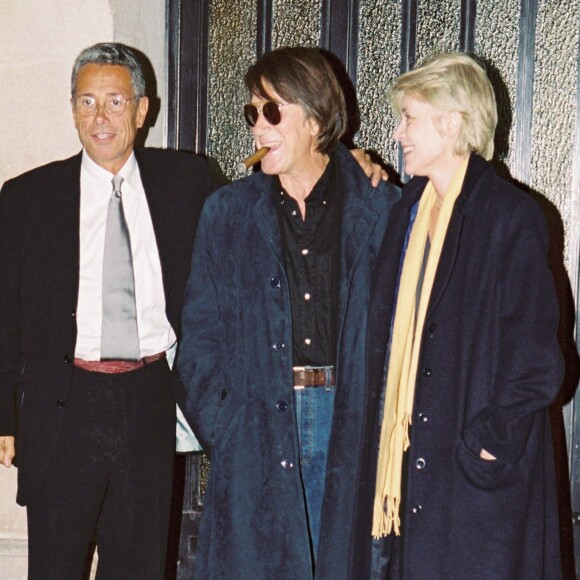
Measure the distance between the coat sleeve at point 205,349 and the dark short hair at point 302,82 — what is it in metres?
0.41

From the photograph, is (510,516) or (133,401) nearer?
(510,516)

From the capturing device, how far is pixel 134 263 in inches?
115

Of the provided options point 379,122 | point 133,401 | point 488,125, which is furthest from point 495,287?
point 379,122

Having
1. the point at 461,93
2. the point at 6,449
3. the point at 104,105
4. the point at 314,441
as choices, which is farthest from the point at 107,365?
the point at 461,93

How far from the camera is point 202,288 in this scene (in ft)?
9.35

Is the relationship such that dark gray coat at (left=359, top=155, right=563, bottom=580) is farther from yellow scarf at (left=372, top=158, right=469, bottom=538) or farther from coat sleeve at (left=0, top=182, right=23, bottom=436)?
coat sleeve at (left=0, top=182, right=23, bottom=436)

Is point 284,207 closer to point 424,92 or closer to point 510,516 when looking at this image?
point 424,92

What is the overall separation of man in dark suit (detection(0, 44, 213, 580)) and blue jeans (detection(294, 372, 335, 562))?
1.40 ft

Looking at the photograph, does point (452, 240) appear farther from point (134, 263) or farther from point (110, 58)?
point (110, 58)

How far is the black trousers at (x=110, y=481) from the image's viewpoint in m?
2.85

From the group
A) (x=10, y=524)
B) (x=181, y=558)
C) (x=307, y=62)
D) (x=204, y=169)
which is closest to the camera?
(x=307, y=62)

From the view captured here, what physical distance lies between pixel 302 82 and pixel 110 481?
4.35 feet

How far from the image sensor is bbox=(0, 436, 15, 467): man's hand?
2.97 m

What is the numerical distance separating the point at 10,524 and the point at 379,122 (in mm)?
2134
